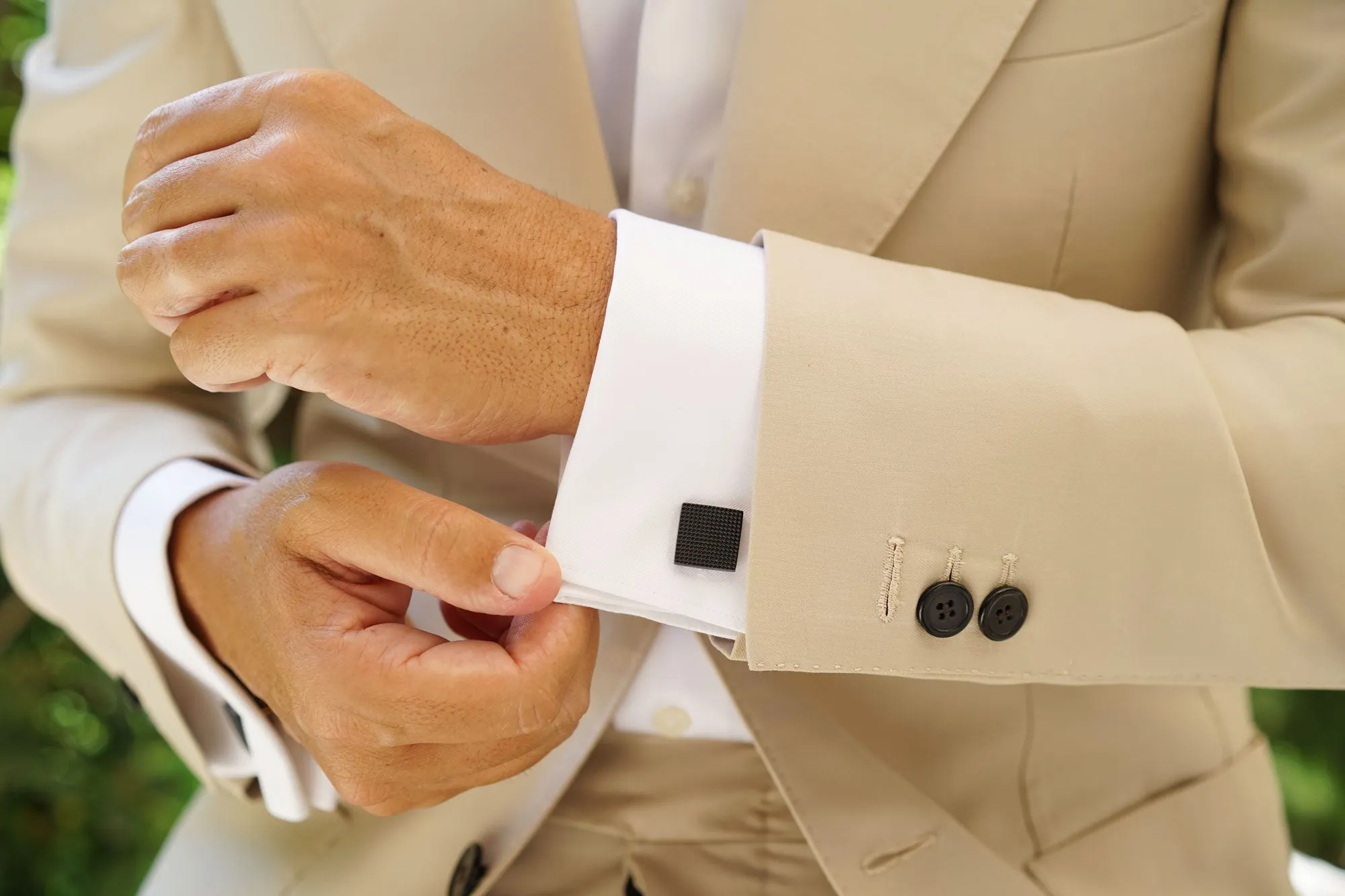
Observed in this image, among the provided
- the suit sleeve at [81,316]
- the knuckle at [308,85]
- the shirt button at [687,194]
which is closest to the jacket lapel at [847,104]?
the shirt button at [687,194]

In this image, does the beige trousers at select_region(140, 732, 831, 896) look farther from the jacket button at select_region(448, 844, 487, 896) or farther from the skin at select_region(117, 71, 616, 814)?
the skin at select_region(117, 71, 616, 814)

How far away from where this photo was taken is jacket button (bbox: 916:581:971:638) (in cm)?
52

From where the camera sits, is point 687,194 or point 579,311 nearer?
point 579,311

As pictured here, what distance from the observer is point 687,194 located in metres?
0.81

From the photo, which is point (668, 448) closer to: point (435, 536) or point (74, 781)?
point (435, 536)

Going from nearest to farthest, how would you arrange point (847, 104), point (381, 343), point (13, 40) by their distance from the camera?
point (381, 343) < point (847, 104) < point (13, 40)

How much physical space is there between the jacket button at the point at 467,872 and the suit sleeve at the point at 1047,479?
42cm

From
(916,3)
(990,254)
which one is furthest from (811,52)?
(990,254)

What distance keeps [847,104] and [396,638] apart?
1.62ft

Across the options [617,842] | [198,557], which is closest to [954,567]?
[617,842]

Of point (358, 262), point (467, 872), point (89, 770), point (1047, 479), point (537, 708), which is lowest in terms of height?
point (89, 770)

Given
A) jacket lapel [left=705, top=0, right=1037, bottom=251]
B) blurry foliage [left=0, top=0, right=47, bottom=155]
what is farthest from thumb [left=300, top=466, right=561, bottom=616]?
blurry foliage [left=0, top=0, right=47, bottom=155]

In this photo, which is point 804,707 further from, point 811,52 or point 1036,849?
point 811,52

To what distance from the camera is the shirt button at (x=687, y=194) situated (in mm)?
804
